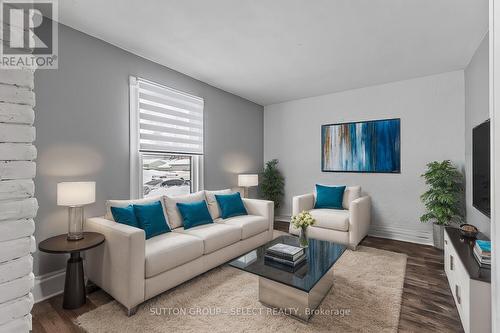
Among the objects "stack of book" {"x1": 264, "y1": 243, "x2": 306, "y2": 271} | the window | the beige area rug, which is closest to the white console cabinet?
the beige area rug

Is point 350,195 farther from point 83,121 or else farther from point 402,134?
point 83,121

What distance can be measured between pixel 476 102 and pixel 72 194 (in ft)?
15.0

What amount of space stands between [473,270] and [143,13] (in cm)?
344

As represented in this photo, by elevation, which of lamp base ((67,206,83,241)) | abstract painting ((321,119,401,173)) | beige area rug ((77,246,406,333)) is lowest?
beige area rug ((77,246,406,333))

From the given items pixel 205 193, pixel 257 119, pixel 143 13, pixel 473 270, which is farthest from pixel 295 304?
pixel 257 119

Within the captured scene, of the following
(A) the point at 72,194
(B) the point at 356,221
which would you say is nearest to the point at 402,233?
(B) the point at 356,221

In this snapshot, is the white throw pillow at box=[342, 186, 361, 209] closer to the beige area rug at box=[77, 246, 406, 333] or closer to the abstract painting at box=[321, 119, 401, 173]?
the abstract painting at box=[321, 119, 401, 173]

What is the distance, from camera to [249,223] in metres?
3.29

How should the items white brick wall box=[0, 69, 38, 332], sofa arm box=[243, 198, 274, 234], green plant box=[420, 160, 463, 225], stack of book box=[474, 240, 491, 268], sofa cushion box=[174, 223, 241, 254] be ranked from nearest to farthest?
white brick wall box=[0, 69, 38, 332], stack of book box=[474, 240, 491, 268], sofa cushion box=[174, 223, 241, 254], green plant box=[420, 160, 463, 225], sofa arm box=[243, 198, 274, 234]

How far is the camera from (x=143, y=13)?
2.30m

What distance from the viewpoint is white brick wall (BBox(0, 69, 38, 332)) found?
110cm

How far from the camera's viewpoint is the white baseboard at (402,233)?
12.6 feet

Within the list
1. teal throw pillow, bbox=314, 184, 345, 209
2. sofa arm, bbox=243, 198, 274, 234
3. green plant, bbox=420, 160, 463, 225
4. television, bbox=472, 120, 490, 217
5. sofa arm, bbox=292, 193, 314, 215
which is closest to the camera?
television, bbox=472, 120, 490, 217

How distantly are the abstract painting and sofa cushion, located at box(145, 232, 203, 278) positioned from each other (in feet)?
10.4
